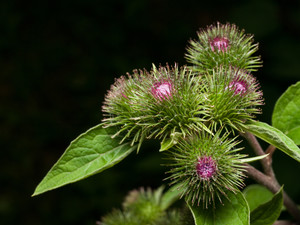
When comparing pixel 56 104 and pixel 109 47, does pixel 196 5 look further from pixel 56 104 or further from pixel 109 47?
pixel 56 104

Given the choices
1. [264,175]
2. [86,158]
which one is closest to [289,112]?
[264,175]

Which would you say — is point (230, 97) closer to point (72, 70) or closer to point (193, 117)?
point (193, 117)

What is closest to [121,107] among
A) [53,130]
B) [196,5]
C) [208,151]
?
[208,151]

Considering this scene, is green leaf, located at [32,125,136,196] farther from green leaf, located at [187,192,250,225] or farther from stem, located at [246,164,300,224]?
stem, located at [246,164,300,224]

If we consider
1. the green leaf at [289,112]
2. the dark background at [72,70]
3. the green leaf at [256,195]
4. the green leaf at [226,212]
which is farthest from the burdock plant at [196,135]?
the dark background at [72,70]

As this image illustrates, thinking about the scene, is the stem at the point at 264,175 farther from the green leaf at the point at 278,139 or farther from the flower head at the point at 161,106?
the flower head at the point at 161,106
